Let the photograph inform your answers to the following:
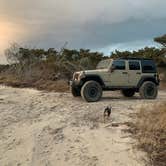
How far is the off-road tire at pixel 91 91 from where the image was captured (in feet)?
58.1

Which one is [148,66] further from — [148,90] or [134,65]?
[148,90]

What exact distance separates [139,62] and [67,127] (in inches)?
303

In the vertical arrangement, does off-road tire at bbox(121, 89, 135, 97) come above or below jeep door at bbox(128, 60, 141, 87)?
below

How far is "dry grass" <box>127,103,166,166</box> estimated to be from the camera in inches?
373

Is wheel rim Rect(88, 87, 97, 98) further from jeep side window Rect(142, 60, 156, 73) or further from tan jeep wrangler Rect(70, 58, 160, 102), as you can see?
jeep side window Rect(142, 60, 156, 73)

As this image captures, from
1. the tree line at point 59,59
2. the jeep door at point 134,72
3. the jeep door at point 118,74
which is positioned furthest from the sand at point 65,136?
the tree line at point 59,59

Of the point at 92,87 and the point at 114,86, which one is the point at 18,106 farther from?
the point at 114,86

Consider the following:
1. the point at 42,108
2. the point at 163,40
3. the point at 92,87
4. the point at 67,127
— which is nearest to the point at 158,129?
the point at 67,127

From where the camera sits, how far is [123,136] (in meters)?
11.1

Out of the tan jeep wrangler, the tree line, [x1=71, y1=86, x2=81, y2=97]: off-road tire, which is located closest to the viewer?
the tan jeep wrangler

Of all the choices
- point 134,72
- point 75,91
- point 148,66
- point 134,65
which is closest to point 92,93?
point 75,91

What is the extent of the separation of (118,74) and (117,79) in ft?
0.70

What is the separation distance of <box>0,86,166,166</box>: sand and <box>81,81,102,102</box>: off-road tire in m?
1.58

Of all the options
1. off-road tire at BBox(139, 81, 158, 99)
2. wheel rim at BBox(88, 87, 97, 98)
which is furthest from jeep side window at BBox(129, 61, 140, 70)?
wheel rim at BBox(88, 87, 97, 98)
